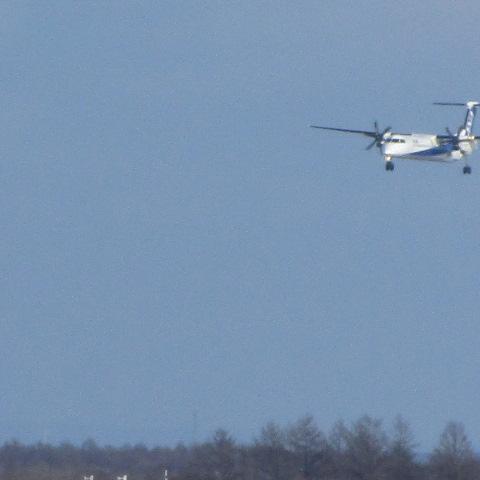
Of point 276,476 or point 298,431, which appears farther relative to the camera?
point 298,431

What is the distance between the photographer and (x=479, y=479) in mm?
96875

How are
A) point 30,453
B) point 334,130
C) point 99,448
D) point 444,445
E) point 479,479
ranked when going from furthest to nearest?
point 99,448, point 30,453, point 334,130, point 444,445, point 479,479

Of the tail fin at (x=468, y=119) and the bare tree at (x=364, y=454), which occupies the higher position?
the tail fin at (x=468, y=119)

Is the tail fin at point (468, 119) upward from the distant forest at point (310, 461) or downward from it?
upward

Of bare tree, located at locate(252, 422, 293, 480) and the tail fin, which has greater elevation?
Answer: the tail fin

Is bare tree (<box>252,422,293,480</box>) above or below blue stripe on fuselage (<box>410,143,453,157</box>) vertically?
below

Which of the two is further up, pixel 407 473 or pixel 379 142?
pixel 379 142

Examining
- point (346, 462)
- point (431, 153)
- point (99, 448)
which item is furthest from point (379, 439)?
point (99, 448)

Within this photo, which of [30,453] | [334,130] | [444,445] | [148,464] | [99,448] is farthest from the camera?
[99,448]

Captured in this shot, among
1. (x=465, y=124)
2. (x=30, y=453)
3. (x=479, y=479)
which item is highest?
(x=465, y=124)

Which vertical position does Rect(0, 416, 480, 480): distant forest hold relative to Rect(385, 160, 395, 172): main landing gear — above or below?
below

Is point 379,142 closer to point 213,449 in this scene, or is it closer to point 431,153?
point 431,153

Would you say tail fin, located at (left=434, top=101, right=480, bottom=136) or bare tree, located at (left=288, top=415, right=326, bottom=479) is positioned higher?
tail fin, located at (left=434, top=101, right=480, bottom=136)

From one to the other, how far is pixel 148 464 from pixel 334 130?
29.8 metres
